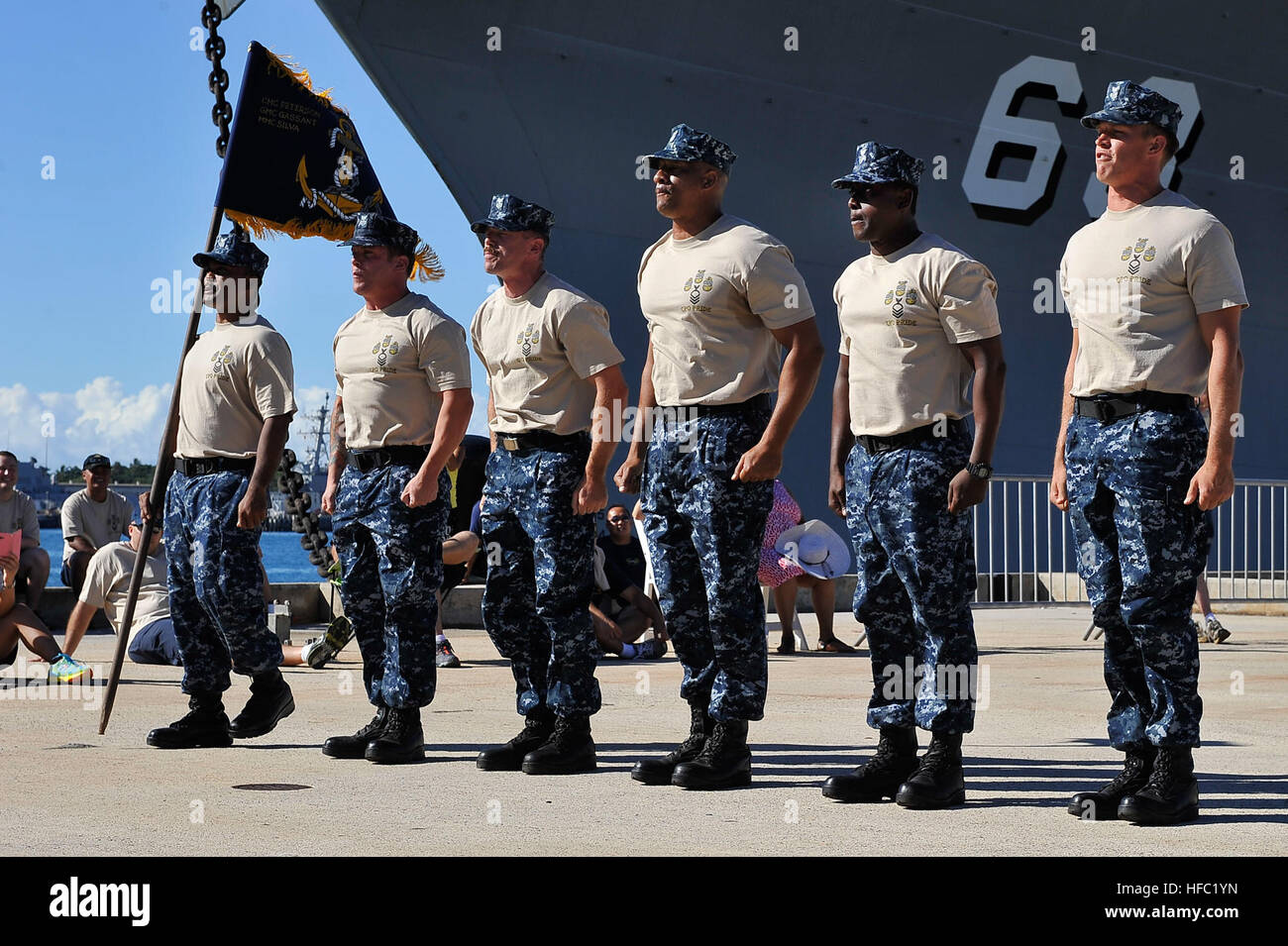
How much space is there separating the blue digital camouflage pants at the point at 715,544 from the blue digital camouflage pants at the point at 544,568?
1.19 feet

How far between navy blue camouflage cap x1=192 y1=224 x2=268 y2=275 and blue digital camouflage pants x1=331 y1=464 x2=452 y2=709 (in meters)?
0.95

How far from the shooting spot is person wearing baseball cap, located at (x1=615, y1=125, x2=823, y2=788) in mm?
4836

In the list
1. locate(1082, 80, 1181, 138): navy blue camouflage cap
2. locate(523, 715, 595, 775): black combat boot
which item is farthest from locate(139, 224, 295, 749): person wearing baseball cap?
locate(1082, 80, 1181, 138): navy blue camouflage cap

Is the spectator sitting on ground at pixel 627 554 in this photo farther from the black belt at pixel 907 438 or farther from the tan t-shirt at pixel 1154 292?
the tan t-shirt at pixel 1154 292

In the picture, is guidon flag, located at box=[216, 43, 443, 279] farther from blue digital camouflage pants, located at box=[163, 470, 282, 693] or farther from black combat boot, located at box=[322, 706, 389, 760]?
black combat boot, located at box=[322, 706, 389, 760]

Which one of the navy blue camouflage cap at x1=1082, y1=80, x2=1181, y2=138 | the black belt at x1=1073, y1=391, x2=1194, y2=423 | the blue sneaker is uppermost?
the navy blue camouflage cap at x1=1082, y1=80, x2=1181, y2=138

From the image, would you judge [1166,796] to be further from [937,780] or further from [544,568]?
[544,568]

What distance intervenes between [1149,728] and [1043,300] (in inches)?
550

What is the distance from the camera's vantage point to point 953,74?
653 inches

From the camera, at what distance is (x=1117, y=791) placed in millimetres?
4328

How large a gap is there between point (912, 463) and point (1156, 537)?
2.35ft
